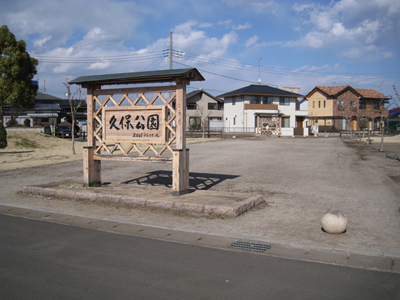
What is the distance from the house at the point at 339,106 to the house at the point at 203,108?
16.3 metres

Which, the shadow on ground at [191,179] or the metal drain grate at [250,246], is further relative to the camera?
the shadow on ground at [191,179]

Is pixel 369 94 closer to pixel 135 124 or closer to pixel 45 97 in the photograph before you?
pixel 45 97

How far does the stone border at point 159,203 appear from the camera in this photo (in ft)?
22.4

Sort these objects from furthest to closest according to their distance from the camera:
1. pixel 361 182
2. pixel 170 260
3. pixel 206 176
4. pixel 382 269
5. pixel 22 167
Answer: pixel 22 167 → pixel 206 176 → pixel 361 182 → pixel 170 260 → pixel 382 269

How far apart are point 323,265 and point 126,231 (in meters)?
3.32

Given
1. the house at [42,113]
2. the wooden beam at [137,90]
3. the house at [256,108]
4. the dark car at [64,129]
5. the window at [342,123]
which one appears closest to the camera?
the wooden beam at [137,90]

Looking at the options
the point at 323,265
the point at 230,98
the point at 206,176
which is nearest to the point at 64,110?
the point at 230,98

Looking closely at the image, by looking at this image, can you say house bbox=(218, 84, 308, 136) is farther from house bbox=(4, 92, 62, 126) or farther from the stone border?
the stone border

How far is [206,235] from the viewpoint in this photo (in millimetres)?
5750

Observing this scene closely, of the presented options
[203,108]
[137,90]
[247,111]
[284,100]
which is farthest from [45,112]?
[137,90]

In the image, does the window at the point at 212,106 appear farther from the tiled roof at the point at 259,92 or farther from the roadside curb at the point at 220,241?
the roadside curb at the point at 220,241

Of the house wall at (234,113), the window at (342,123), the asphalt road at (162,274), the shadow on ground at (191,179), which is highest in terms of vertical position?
the house wall at (234,113)

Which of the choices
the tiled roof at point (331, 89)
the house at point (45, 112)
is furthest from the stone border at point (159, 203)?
the tiled roof at point (331, 89)

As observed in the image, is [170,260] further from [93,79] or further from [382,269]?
[93,79]
